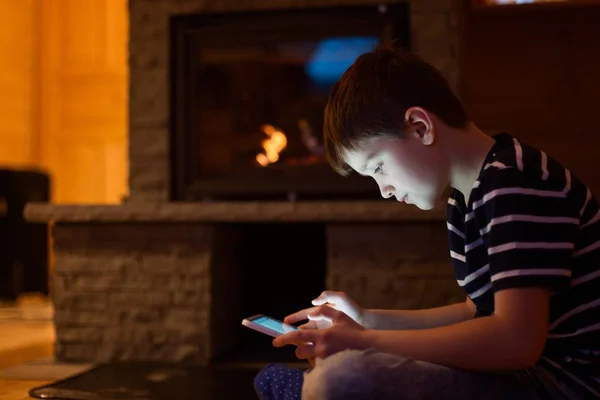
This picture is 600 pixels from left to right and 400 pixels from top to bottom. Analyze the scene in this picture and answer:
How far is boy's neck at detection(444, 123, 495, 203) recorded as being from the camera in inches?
31.1

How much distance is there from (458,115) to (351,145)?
0.14 meters

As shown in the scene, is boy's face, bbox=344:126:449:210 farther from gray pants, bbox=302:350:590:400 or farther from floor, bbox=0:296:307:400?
floor, bbox=0:296:307:400

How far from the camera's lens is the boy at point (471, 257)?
2.22 feet

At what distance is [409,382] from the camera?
0.71 meters

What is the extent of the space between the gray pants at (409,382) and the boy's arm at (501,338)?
3 cm

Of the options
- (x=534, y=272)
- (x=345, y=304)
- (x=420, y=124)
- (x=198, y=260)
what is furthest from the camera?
(x=198, y=260)

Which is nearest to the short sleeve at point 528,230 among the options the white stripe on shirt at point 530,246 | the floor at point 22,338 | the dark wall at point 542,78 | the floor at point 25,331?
the white stripe on shirt at point 530,246

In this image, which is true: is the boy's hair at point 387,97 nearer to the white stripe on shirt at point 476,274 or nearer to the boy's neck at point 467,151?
the boy's neck at point 467,151

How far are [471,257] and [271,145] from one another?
46.7 inches

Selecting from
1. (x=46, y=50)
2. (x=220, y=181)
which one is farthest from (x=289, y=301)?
(x=46, y=50)

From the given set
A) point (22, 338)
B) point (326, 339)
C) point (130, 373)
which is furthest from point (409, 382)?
point (22, 338)

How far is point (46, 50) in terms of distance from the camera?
366 cm

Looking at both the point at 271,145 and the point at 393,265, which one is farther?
the point at 271,145

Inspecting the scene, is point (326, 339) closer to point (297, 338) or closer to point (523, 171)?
point (297, 338)
